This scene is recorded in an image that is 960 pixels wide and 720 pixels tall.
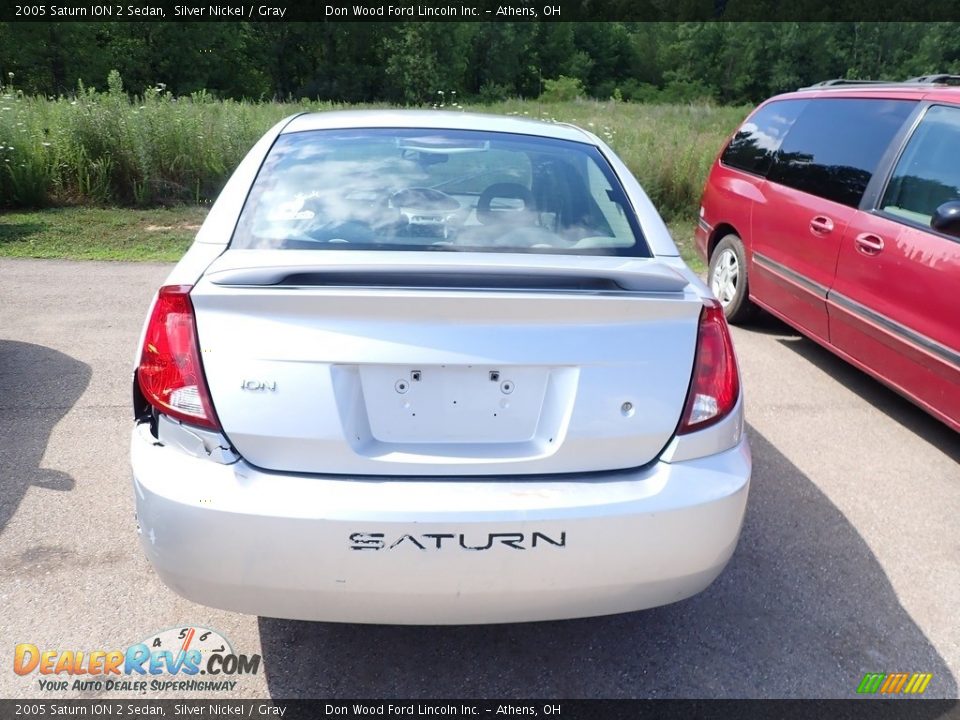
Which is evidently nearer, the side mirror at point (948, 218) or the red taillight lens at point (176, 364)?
the red taillight lens at point (176, 364)

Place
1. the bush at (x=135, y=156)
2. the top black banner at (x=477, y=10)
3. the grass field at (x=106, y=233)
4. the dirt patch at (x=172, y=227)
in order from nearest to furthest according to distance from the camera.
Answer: the grass field at (x=106, y=233) → the dirt patch at (x=172, y=227) → the bush at (x=135, y=156) → the top black banner at (x=477, y=10)

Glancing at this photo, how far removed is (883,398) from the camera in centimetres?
494

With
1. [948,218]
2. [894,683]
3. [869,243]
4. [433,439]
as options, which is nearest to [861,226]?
[869,243]

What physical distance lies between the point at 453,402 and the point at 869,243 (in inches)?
133

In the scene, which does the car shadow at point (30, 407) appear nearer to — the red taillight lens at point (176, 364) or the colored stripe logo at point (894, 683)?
the red taillight lens at point (176, 364)

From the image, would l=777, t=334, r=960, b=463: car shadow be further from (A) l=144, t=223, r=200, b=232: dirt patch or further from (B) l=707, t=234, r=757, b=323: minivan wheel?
(A) l=144, t=223, r=200, b=232: dirt patch

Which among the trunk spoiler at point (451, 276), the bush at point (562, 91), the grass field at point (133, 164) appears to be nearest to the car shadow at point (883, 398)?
the trunk spoiler at point (451, 276)

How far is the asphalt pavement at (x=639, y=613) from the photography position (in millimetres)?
2414

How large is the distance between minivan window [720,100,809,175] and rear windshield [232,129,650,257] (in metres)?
3.28

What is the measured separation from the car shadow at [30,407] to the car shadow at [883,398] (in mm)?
4513

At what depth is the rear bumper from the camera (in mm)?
1921

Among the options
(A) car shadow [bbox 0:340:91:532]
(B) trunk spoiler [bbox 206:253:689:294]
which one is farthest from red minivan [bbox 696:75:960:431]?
(A) car shadow [bbox 0:340:91:532]

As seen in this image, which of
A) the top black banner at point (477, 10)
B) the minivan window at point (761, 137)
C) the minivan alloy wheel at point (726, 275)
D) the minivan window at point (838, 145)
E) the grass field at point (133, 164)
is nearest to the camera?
the minivan window at point (838, 145)

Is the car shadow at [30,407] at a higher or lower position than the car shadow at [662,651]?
lower
